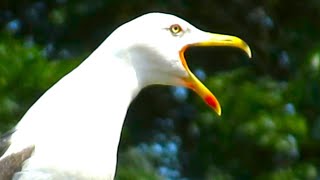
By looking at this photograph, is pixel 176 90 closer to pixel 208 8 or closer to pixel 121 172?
pixel 208 8

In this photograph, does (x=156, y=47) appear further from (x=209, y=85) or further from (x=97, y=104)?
(x=209, y=85)

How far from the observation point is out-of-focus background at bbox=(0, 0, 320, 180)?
5957 mm

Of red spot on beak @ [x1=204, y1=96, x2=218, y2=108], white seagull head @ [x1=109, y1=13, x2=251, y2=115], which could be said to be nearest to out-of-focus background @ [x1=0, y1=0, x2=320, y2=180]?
red spot on beak @ [x1=204, y1=96, x2=218, y2=108]

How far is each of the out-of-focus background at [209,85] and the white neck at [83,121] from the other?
2115 millimetres

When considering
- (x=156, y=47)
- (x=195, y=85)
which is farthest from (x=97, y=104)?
(x=195, y=85)

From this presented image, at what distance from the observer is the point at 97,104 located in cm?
323

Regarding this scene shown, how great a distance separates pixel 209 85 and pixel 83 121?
10.2 feet

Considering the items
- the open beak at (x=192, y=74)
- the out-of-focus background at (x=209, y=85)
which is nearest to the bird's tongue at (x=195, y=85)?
the open beak at (x=192, y=74)

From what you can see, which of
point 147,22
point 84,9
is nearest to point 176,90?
point 84,9

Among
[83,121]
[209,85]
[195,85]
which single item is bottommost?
[83,121]

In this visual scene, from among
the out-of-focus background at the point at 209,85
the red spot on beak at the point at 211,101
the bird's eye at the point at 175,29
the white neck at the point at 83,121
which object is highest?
the out-of-focus background at the point at 209,85

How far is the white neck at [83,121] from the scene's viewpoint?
10.3 feet

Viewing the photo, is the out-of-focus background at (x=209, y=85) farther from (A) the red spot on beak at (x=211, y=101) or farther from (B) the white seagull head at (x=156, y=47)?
(B) the white seagull head at (x=156, y=47)

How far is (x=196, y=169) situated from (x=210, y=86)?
845mm
